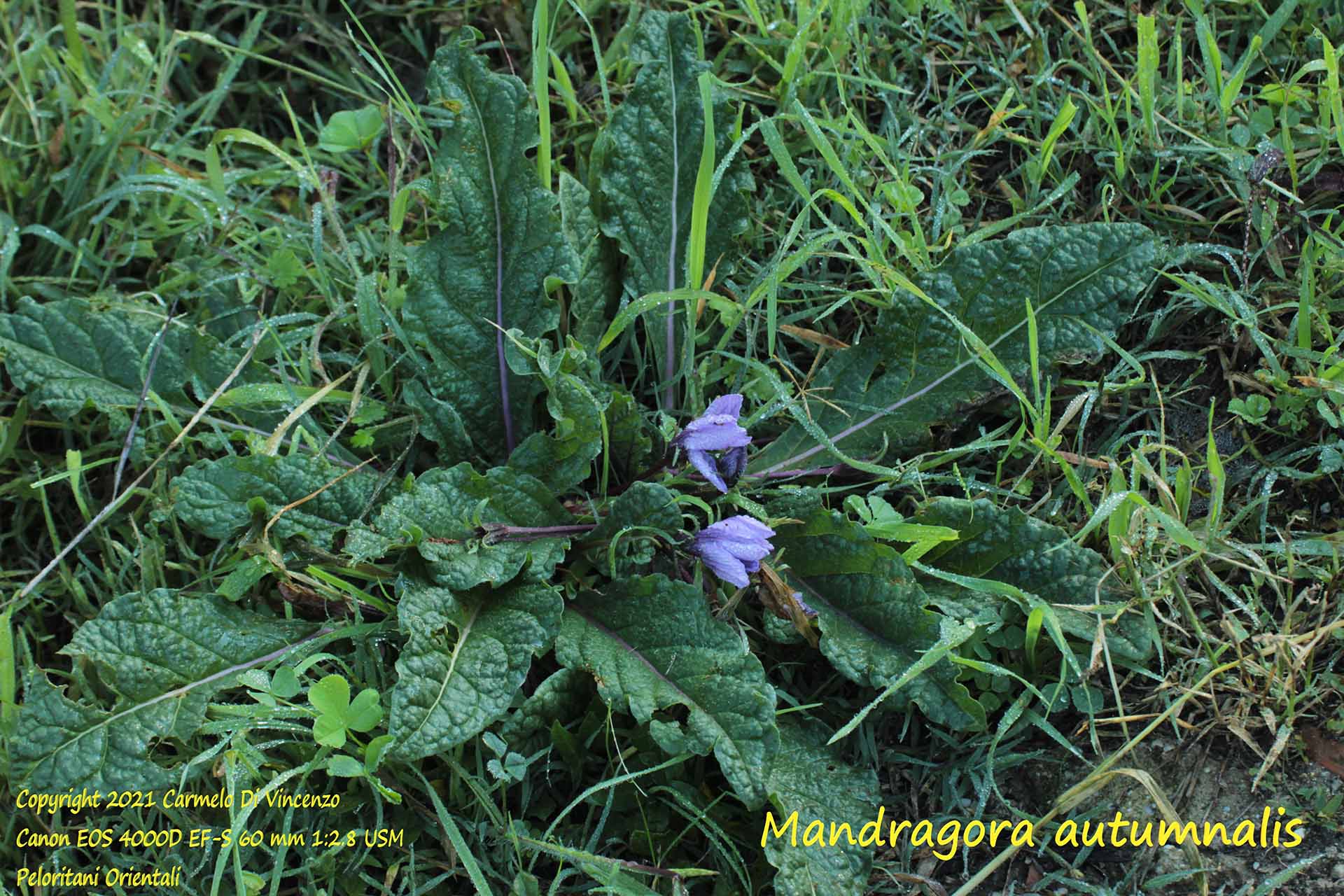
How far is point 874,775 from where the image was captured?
2.07 m

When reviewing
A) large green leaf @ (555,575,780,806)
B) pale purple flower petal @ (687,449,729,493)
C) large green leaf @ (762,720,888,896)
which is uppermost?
pale purple flower petal @ (687,449,729,493)

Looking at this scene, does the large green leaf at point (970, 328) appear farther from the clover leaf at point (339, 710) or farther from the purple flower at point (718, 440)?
the clover leaf at point (339, 710)

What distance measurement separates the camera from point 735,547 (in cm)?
213

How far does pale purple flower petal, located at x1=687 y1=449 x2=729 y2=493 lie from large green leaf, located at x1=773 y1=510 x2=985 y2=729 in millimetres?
159

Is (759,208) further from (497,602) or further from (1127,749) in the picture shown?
(1127,749)

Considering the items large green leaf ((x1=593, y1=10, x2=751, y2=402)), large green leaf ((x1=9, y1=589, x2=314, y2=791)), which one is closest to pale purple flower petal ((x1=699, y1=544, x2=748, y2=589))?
large green leaf ((x1=593, y1=10, x2=751, y2=402))

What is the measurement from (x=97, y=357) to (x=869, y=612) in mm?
1691

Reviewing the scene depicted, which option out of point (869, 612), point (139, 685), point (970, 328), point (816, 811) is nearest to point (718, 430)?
point (869, 612)

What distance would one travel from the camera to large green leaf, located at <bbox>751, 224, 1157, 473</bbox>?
90.8 inches

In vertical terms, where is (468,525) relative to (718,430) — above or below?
below

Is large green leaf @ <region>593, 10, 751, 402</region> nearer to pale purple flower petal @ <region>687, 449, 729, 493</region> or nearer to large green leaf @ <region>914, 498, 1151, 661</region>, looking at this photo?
pale purple flower petal @ <region>687, 449, 729, 493</region>

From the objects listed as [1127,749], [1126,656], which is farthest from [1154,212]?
[1127,749]

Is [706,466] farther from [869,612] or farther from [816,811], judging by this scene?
[816,811]

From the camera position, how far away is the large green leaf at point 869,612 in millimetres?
2047
